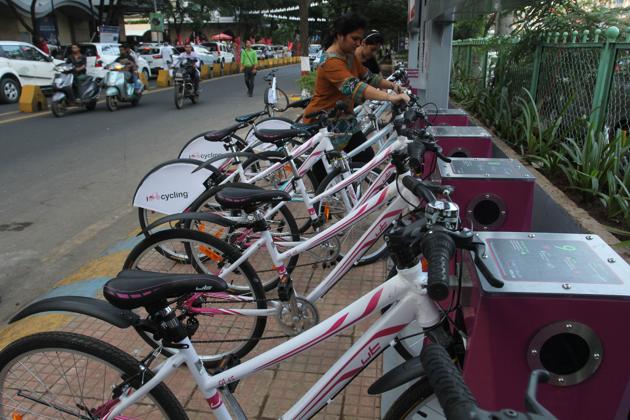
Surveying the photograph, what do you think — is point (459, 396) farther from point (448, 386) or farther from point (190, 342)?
point (190, 342)

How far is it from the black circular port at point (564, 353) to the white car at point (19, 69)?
15.5m

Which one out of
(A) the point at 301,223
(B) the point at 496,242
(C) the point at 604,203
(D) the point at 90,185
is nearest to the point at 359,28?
(A) the point at 301,223

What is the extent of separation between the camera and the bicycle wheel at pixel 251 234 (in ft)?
9.95

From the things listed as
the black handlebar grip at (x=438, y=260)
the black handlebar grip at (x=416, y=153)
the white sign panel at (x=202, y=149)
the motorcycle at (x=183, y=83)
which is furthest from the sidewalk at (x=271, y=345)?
the motorcycle at (x=183, y=83)

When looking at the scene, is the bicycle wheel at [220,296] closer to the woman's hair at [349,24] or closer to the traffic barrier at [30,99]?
the woman's hair at [349,24]

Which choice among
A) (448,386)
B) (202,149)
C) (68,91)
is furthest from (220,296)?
(68,91)

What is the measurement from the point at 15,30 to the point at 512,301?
3049 centimetres

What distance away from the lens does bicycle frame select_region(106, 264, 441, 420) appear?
1574 mm

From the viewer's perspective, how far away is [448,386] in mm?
996

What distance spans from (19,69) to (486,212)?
15.0 meters

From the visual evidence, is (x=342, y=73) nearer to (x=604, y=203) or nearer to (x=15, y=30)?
(x=604, y=203)

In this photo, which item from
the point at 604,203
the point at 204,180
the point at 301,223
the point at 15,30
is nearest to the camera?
the point at 604,203

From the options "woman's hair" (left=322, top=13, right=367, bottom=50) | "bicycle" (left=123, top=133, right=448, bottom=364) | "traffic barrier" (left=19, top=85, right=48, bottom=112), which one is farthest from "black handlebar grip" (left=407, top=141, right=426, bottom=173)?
"traffic barrier" (left=19, top=85, right=48, bottom=112)

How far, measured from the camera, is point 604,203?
3463 millimetres
